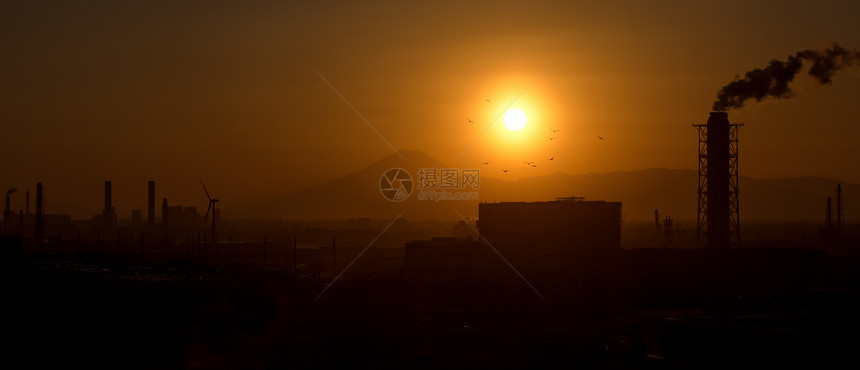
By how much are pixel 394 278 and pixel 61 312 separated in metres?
33.5

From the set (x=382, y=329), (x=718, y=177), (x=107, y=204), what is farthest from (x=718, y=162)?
(x=107, y=204)

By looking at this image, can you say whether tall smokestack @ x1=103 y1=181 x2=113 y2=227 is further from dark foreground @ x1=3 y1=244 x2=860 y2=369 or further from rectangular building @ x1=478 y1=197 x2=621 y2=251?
rectangular building @ x1=478 y1=197 x2=621 y2=251

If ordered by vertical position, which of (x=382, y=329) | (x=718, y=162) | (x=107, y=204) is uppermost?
(x=718, y=162)

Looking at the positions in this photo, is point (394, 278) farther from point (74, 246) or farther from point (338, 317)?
point (74, 246)

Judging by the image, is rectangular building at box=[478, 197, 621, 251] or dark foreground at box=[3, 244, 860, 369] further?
rectangular building at box=[478, 197, 621, 251]

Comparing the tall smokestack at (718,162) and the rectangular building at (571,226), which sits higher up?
the tall smokestack at (718,162)

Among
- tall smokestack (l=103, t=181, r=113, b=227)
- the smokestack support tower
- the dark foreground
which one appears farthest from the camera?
tall smokestack (l=103, t=181, r=113, b=227)

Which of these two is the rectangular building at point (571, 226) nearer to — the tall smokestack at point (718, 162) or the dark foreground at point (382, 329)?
the tall smokestack at point (718, 162)

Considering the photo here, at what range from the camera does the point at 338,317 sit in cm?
4669

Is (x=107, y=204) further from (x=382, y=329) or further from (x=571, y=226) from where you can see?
(x=382, y=329)

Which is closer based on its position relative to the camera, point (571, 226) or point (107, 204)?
point (571, 226)

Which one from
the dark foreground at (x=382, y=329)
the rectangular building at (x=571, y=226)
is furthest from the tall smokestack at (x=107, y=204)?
the rectangular building at (x=571, y=226)

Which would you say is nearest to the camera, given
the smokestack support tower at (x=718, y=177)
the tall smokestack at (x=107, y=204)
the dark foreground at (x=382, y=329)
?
the dark foreground at (x=382, y=329)

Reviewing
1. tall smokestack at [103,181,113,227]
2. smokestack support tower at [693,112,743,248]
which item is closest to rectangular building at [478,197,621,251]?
smokestack support tower at [693,112,743,248]
